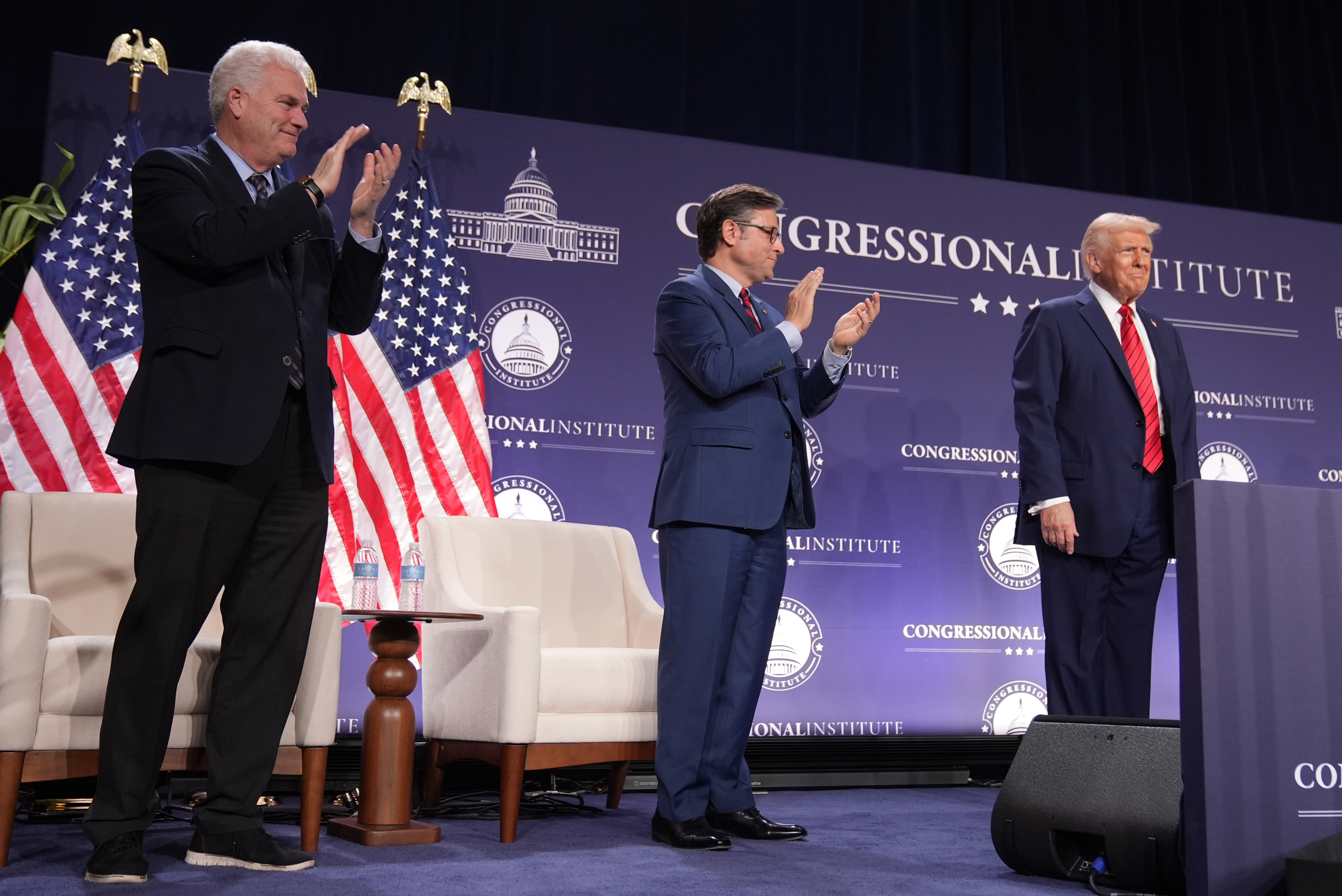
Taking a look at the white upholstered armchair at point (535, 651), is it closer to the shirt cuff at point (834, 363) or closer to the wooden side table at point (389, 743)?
the wooden side table at point (389, 743)

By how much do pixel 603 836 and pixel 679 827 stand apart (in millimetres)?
322

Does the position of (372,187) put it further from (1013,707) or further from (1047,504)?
(1013,707)

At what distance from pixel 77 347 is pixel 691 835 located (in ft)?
8.62

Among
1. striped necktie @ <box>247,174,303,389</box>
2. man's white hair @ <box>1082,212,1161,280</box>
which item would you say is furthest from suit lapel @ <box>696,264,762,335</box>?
striped necktie @ <box>247,174,303,389</box>

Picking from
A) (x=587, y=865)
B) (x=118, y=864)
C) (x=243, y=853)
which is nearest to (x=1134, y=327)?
(x=587, y=865)

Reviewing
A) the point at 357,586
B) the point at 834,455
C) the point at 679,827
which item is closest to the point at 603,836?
the point at 679,827

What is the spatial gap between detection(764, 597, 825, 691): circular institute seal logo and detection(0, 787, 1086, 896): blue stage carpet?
116 centimetres

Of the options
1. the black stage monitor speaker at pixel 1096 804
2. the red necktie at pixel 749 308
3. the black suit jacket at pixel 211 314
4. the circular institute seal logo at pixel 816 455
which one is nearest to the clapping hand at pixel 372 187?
the black suit jacket at pixel 211 314

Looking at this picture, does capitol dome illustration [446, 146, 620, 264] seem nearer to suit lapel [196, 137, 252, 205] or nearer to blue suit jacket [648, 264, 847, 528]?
blue suit jacket [648, 264, 847, 528]

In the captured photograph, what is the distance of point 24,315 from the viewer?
13.1 feet

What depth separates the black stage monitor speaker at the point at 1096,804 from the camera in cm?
222

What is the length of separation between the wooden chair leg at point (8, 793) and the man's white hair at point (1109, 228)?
2.94 metres

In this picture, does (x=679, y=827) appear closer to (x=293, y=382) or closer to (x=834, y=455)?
(x=293, y=382)

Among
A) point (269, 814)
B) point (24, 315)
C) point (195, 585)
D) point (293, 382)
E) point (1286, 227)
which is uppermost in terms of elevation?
point (1286, 227)
